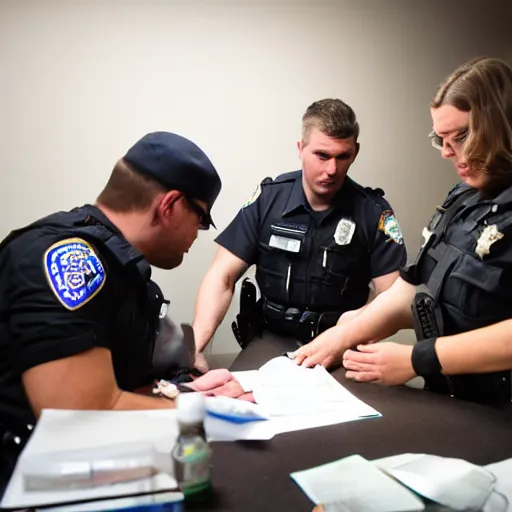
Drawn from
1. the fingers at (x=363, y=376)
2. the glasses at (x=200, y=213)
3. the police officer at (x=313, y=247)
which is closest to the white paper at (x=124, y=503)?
the glasses at (x=200, y=213)

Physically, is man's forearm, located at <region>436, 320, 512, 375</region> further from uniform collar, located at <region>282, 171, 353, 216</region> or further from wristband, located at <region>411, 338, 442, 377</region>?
uniform collar, located at <region>282, 171, 353, 216</region>

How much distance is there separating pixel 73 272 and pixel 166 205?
217 millimetres

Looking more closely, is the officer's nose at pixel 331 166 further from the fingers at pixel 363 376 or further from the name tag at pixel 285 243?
the fingers at pixel 363 376

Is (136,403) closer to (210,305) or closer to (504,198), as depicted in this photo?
(504,198)

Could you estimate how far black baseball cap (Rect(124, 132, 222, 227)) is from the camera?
3.20 ft

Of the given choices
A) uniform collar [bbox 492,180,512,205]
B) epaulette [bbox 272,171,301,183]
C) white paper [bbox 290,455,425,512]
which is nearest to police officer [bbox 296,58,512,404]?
uniform collar [bbox 492,180,512,205]

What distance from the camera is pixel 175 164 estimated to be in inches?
38.3

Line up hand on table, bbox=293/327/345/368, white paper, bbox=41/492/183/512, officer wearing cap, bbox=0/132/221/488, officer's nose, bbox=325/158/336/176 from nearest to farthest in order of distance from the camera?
1. white paper, bbox=41/492/183/512
2. officer wearing cap, bbox=0/132/221/488
3. hand on table, bbox=293/327/345/368
4. officer's nose, bbox=325/158/336/176

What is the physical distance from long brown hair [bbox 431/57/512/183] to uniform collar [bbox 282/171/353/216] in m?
0.80

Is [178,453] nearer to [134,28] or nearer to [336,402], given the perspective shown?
[336,402]

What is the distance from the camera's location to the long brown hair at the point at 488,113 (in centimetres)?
109

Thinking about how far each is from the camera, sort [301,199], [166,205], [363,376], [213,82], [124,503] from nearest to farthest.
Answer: [124,503] < [166,205] < [363,376] < [301,199] < [213,82]

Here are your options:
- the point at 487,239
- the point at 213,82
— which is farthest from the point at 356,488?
the point at 213,82

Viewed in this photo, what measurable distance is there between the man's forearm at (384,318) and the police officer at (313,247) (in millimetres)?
410
